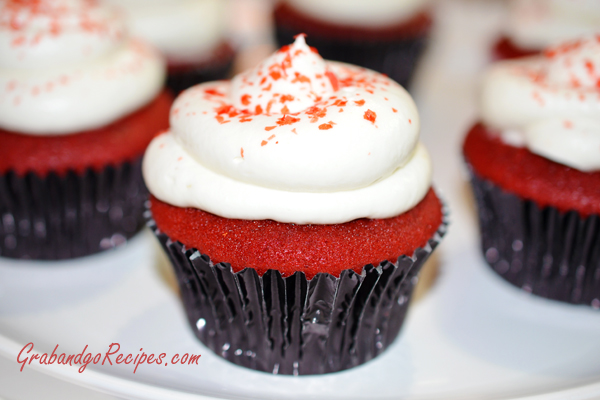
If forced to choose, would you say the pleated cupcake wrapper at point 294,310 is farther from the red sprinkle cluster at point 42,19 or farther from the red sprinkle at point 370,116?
the red sprinkle cluster at point 42,19

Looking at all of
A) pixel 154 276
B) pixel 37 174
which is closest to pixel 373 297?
pixel 154 276

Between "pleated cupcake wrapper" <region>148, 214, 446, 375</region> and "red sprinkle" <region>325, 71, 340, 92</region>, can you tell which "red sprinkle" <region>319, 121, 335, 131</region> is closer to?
"red sprinkle" <region>325, 71, 340, 92</region>

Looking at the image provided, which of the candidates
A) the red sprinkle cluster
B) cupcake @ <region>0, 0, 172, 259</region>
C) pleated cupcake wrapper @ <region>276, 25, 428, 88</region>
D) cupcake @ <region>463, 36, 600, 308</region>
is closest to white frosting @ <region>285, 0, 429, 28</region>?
pleated cupcake wrapper @ <region>276, 25, 428, 88</region>

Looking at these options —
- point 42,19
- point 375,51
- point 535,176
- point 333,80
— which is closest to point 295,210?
point 333,80

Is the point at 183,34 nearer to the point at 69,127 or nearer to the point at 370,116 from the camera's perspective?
the point at 69,127

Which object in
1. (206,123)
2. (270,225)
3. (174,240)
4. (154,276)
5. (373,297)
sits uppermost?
(206,123)

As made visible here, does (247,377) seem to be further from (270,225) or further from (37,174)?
(37,174)

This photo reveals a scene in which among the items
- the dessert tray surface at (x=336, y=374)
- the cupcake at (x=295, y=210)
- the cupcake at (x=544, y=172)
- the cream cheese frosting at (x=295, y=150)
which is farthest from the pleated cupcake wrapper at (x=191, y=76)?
the cupcake at (x=544, y=172)
